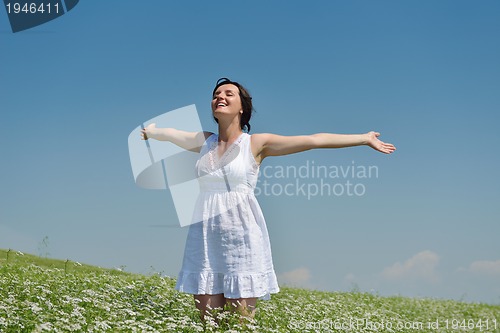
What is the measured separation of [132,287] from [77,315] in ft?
6.81

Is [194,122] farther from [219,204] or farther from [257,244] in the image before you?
[257,244]

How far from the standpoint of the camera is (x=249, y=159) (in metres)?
6.55

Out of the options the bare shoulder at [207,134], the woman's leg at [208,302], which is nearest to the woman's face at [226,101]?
the bare shoulder at [207,134]

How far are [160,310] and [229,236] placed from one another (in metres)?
1.97

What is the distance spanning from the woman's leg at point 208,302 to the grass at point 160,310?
0.57 ft

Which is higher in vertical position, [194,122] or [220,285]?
[194,122]

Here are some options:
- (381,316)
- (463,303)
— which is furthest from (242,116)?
(463,303)

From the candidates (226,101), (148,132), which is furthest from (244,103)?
(148,132)

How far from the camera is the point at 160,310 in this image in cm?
762

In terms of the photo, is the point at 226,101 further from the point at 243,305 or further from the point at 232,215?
the point at 243,305

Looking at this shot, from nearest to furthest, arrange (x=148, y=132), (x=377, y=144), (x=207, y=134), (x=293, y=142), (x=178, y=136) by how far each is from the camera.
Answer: (x=293, y=142) < (x=377, y=144) < (x=207, y=134) < (x=178, y=136) < (x=148, y=132)

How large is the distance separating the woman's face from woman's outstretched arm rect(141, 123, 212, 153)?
0.44 meters

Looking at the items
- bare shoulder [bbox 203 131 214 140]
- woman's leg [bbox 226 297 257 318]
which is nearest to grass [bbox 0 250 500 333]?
woman's leg [bbox 226 297 257 318]

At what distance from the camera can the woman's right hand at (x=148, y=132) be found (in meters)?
7.57
